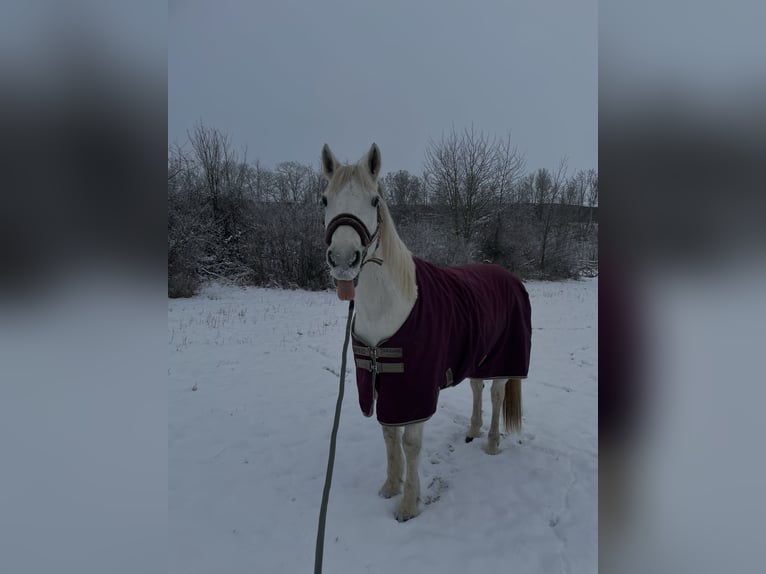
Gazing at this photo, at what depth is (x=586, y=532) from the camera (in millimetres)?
2133

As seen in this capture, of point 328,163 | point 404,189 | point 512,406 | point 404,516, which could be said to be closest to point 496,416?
point 512,406

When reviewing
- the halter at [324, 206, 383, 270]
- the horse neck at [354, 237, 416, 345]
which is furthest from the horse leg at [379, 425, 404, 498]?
the halter at [324, 206, 383, 270]

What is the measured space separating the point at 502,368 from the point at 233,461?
7.25 feet

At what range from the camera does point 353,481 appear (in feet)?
8.74

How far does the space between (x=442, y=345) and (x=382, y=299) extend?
491 mm

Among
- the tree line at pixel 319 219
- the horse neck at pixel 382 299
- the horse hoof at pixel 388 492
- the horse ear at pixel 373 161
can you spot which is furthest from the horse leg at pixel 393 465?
the tree line at pixel 319 219

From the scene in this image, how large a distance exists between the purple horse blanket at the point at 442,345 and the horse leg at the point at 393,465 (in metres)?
0.31

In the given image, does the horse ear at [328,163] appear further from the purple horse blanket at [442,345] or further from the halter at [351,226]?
the purple horse blanket at [442,345]
